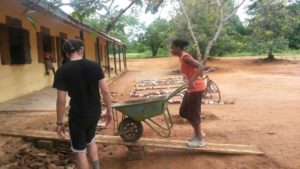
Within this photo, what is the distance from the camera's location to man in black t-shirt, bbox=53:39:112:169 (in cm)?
420

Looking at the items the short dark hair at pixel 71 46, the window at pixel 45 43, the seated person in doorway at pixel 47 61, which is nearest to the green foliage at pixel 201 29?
the window at pixel 45 43

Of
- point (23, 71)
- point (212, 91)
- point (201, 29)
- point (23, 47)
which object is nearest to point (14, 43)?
point (23, 47)

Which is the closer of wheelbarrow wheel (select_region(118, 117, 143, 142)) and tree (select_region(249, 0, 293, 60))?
wheelbarrow wheel (select_region(118, 117, 143, 142))

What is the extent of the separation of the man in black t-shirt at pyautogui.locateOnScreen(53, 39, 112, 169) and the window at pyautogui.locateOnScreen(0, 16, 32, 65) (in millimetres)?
6112

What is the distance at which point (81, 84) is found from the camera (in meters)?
4.24

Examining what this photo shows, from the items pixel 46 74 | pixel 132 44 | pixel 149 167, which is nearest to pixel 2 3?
pixel 46 74

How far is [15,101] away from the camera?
9867 millimetres

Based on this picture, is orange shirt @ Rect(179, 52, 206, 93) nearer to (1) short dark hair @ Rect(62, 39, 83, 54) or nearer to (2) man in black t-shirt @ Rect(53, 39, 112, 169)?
(2) man in black t-shirt @ Rect(53, 39, 112, 169)

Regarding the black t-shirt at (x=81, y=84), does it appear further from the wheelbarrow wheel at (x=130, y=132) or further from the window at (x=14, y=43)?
the window at (x=14, y=43)

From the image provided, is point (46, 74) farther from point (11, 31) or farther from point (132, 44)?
point (132, 44)

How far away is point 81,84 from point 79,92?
9 centimetres

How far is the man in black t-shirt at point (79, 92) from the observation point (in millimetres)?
4195

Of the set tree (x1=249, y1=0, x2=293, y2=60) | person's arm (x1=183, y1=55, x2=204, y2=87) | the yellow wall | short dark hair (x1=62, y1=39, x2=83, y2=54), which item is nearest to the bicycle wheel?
the yellow wall

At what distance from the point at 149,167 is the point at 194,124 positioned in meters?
0.99
